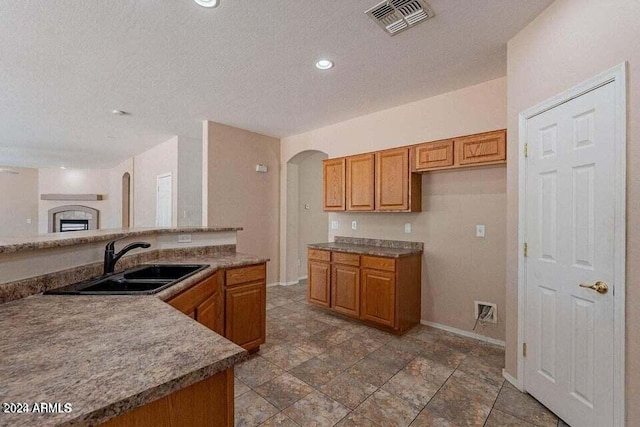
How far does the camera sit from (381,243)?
383cm

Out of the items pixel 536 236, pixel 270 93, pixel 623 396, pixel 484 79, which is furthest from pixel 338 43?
pixel 623 396

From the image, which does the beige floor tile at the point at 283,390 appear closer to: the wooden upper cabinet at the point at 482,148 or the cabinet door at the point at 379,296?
the cabinet door at the point at 379,296

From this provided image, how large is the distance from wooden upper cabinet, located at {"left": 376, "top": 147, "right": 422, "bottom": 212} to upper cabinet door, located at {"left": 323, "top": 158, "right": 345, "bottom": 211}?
→ 546 millimetres

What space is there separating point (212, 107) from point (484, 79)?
10.1 ft

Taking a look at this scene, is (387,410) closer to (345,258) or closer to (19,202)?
(345,258)

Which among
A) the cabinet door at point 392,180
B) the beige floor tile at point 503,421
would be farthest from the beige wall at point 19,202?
the beige floor tile at point 503,421

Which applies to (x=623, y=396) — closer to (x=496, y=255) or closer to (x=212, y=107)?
(x=496, y=255)

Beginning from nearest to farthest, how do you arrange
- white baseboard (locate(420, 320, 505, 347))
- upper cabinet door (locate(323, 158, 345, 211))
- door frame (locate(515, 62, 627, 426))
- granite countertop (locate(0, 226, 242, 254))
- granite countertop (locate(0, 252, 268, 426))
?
1. granite countertop (locate(0, 252, 268, 426))
2. granite countertop (locate(0, 226, 242, 254))
3. door frame (locate(515, 62, 627, 426))
4. white baseboard (locate(420, 320, 505, 347))
5. upper cabinet door (locate(323, 158, 345, 211))

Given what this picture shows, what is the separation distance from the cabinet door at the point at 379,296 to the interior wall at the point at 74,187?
848 centimetres

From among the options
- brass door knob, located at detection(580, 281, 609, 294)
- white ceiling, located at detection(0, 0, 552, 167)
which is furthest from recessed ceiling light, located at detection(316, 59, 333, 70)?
brass door knob, located at detection(580, 281, 609, 294)

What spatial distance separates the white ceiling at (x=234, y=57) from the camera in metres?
1.96

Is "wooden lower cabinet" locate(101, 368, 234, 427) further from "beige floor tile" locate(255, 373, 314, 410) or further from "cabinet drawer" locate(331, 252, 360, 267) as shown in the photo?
"cabinet drawer" locate(331, 252, 360, 267)

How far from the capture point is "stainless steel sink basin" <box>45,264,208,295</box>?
153 cm

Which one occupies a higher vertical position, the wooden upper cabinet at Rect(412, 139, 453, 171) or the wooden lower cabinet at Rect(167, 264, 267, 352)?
the wooden upper cabinet at Rect(412, 139, 453, 171)
